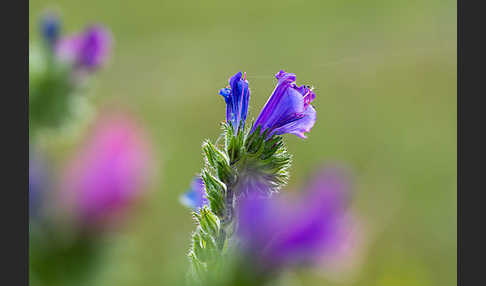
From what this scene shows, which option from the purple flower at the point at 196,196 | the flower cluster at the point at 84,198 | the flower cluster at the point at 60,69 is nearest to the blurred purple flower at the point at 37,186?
the flower cluster at the point at 84,198

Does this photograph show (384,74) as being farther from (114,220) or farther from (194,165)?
(114,220)

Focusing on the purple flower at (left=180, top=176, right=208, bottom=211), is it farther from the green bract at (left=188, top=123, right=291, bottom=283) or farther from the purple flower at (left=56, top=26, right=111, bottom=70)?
the purple flower at (left=56, top=26, right=111, bottom=70)

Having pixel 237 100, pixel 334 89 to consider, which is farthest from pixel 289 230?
pixel 334 89

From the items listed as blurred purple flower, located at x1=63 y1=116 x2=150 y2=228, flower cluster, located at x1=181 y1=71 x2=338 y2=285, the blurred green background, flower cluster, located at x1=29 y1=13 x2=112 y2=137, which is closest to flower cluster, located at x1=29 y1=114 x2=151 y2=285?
blurred purple flower, located at x1=63 y1=116 x2=150 y2=228

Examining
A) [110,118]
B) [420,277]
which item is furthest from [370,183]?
[110,118]

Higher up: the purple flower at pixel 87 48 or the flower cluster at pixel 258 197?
the purple flower at pixel 87 48

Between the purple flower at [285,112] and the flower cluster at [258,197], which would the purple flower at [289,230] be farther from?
the purple flower at [285,112]
